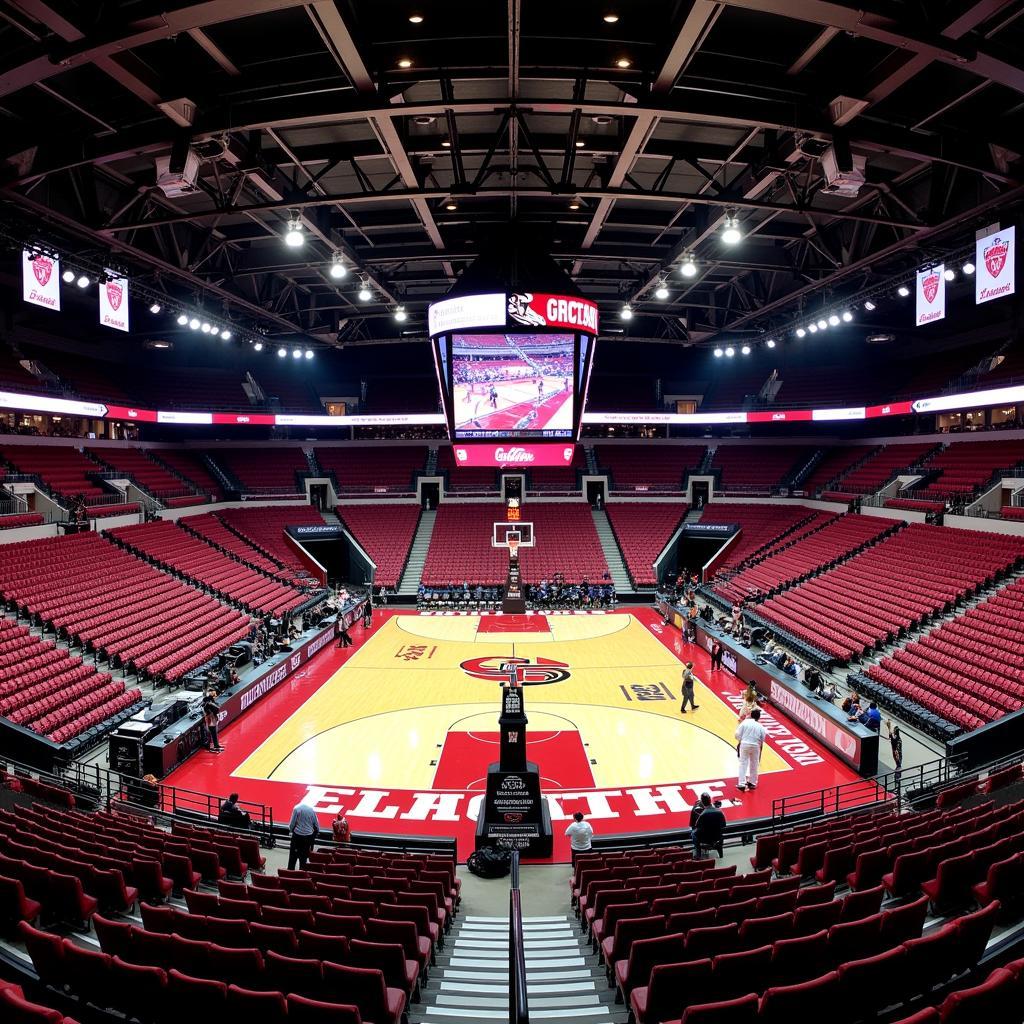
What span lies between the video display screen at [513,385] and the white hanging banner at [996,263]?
9.34m

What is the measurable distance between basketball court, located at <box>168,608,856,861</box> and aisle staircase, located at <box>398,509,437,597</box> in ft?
29.2

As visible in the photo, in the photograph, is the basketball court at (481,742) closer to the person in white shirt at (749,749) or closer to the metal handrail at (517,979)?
the person in white shirt at (749,749)

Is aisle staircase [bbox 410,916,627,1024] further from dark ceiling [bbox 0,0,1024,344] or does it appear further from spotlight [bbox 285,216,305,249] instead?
spotlight [bbox 285,216,305,249]

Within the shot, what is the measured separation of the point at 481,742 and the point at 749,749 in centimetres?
617

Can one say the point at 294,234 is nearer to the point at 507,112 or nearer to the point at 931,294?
the point at 507,112

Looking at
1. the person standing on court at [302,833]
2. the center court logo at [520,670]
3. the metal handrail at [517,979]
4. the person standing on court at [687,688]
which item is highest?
the metal handrail at [517,979]

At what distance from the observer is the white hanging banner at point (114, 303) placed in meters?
17.5

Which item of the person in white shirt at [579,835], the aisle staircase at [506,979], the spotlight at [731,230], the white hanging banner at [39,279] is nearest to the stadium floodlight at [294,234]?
the white hanging banner at [39,279]

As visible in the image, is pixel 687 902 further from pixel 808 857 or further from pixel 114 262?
pixel 114 262

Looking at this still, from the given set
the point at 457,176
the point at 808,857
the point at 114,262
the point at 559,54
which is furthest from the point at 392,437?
the point at 808,857

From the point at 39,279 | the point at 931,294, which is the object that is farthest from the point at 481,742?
the point at 931,294

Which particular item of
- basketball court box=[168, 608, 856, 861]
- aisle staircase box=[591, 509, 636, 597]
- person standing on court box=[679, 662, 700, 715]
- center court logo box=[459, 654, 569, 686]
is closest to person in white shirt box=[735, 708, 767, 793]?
basketball court box=[168, 608, 856, 861]

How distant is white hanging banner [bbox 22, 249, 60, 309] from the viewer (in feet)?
48.2

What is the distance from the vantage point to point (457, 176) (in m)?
12.8
